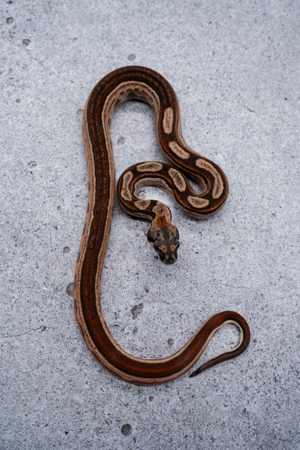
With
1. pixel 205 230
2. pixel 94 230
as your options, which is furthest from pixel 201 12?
pixel 94 230

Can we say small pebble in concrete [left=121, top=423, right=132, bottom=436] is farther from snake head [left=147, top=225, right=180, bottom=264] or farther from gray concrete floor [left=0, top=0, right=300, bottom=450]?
snake head [left=147, top=225, right=180, bottom=264]

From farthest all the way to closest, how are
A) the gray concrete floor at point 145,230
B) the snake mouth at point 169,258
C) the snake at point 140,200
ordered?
the snake mouth at point 169,258, the gray concrete floor at point 145,230, the snake at point 140,200

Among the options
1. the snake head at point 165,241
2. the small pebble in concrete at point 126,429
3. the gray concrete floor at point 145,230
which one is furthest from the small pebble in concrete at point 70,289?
the small pebble in concrete at point 126,429

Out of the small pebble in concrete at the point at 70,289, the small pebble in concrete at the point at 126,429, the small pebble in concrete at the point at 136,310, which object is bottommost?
the small pebble in concrete at the point at 126,429

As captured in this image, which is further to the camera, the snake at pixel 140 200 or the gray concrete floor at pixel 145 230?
the gray concrete floor at pixel 145 230

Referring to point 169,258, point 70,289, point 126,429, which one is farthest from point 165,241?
point 126,429

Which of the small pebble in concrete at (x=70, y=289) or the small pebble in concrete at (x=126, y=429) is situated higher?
the small pebble in concrete at (x=70, y=289)

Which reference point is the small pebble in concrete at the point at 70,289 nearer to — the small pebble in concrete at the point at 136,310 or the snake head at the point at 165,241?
the small pebble in concrete at the point at 136,310
